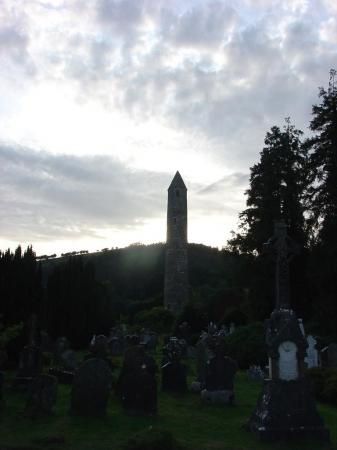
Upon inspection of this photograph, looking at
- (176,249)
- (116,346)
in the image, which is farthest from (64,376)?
(176,249)

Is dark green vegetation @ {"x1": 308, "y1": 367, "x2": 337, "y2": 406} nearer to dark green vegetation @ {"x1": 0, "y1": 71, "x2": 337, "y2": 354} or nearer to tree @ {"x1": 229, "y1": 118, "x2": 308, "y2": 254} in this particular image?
dark green vegetation @ {"x1": 0, "y1": 71, "x2": 337, "y2": 354}

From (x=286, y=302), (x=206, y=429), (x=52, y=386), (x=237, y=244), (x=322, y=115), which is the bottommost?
(x=206, y=429)

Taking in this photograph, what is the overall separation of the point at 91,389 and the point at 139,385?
104cm

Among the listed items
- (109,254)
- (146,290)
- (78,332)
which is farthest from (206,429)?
(109,254)

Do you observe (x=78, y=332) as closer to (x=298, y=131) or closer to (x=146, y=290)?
(x=298, y=131)

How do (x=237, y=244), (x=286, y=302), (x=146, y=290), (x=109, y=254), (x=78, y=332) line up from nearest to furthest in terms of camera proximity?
(x=286, y=302) < (x=78, y=332) < (x=237, y=244) < (x=146, y=290) < (x=109, y=254)

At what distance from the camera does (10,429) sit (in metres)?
8.16

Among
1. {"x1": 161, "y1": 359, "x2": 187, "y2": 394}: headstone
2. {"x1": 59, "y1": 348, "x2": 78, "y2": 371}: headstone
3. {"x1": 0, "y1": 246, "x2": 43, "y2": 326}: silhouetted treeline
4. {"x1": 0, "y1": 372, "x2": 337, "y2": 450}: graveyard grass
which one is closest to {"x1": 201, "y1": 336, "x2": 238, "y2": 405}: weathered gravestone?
{"x1": 0, "y1": 372, "x2": 337, "y2": 450}: graveyard grass

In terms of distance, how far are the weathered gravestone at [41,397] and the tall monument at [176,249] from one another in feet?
117

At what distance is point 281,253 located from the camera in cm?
912

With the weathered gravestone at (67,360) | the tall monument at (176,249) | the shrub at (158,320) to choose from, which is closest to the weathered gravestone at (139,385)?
the weathered gravestone at (67,360)

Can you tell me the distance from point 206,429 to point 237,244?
61.7 ft

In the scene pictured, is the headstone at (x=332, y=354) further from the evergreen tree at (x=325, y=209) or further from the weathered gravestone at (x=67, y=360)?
the weathered gravestone at (x=67, y=360)

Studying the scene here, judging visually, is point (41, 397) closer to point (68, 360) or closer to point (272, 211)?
point (68, 360)
